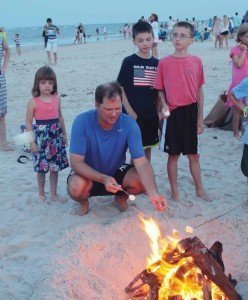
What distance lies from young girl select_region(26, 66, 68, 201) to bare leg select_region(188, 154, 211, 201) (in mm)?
1315

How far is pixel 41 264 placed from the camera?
3.51m

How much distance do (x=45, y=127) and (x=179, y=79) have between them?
4.74ft

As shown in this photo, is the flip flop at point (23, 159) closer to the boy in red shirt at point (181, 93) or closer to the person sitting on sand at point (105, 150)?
the person sitting on sand at point (105, 150)

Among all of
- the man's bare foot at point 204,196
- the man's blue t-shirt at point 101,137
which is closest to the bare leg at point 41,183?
the man's blue t-shirt at point 101,137

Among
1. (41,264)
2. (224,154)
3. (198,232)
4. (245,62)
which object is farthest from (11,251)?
(245,62)

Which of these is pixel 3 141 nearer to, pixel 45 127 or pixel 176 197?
pixel 45 127

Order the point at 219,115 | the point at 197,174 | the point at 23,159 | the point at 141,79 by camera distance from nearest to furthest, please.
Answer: the point at 141,79
the point at 197,174
the point at 23,159
the point at 219,115

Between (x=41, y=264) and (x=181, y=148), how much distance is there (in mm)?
1819

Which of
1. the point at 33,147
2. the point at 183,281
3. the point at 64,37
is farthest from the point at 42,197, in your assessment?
the point at 64,37

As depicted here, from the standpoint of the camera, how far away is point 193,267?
280cm

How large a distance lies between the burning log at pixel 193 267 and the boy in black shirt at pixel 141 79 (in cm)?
203

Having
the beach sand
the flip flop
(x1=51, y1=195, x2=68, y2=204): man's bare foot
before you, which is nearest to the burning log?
the beach sand

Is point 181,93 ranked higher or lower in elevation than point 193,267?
higher

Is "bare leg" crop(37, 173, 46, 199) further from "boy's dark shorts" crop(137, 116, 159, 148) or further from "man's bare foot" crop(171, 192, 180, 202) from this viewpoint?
"man's bare foot" crop(171, 192, 180, 202)
